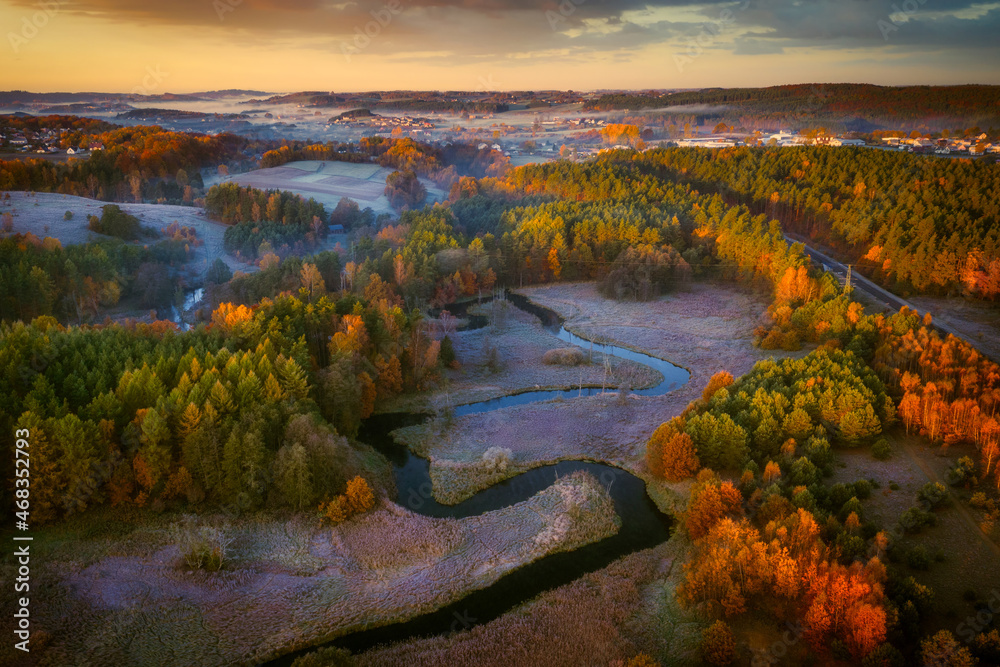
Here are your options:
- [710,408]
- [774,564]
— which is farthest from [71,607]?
[710,408]

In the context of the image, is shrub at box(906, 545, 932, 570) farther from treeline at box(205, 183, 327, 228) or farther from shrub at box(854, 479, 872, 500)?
treeline at box(205, 183, 327, 228)

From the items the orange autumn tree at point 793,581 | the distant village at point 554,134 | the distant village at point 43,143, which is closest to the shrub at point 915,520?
the orange autumn tree at point 793,581

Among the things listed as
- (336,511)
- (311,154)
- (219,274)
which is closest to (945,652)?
(336,511)

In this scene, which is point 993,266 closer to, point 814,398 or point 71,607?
point 814,398

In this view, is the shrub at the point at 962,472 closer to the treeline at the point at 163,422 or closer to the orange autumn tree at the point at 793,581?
the orange autumn tree at the point at 793,581

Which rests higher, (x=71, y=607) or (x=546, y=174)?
(x=546, y=174)

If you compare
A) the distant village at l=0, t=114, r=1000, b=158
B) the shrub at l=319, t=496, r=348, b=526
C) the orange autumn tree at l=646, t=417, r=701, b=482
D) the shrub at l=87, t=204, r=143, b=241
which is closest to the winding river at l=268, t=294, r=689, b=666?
the orange autumn tree at l=646, t=417, r=701, b=482
